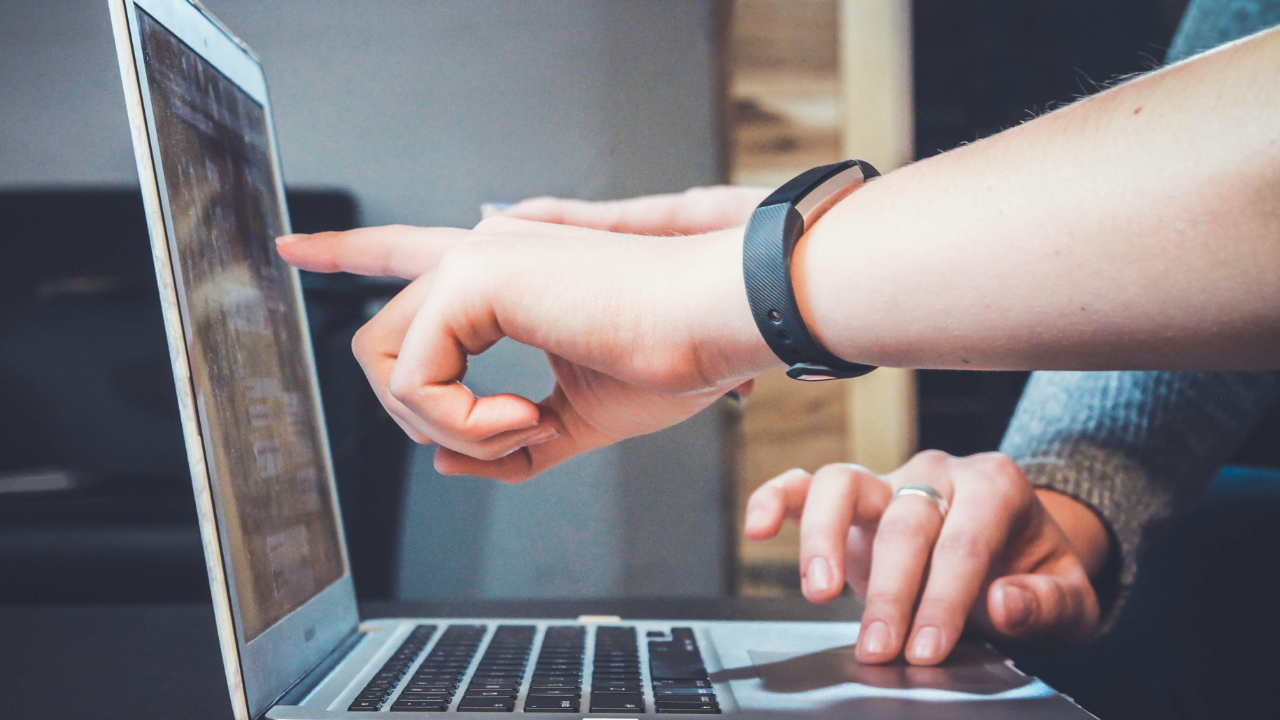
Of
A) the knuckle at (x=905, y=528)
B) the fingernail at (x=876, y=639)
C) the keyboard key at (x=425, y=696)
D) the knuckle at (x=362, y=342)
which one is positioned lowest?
the fingernail at (x=876, y=639)

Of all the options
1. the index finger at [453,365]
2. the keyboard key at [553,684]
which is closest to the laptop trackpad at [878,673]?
the keyboard key at [553,684]

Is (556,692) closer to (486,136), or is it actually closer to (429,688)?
(429,688)

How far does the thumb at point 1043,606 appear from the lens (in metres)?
0.50

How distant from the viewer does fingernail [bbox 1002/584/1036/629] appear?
1.62ft

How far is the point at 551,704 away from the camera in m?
0.39

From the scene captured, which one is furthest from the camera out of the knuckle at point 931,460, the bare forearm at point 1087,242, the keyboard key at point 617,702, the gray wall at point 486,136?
the gray wall at point 486,136

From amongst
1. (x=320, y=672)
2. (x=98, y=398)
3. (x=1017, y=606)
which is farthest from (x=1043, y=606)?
(x=98, y=398)

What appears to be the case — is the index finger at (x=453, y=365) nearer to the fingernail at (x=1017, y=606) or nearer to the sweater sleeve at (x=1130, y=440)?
the fingernail at (x=1017, y=606)

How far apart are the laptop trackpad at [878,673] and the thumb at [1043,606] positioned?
0.09ft

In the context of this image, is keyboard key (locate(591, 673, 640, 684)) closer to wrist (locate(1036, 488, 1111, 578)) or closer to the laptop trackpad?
the laptop trackpad

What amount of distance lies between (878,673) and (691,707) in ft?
0.46

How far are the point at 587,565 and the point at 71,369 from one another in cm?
71

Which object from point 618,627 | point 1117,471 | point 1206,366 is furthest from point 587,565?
point 1206,366

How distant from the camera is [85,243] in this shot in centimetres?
96
